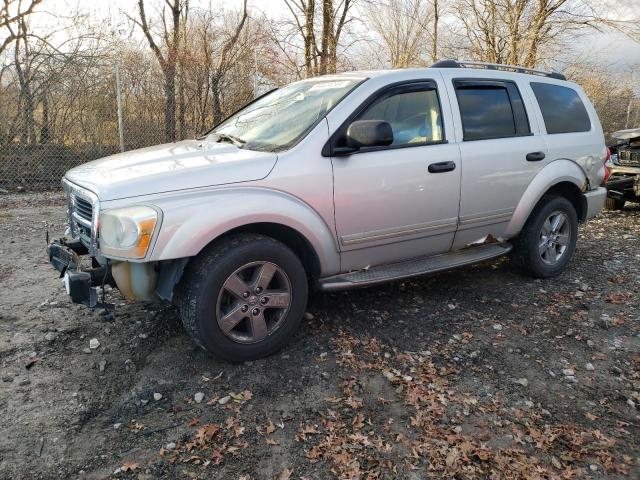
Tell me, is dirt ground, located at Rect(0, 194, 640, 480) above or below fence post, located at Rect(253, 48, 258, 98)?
below

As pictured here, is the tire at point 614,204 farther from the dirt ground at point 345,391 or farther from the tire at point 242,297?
the tire at point 242,297

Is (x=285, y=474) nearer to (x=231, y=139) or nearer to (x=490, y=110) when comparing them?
(x=231, y=139)

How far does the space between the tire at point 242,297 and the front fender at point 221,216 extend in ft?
0.47

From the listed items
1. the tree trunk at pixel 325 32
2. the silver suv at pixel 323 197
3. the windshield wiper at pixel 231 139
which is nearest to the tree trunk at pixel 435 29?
the tree trunk at pixel 325 32

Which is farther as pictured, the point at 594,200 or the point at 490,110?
the point at 594,200

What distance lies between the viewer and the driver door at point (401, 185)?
3.44m

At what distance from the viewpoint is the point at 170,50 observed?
10.8 m

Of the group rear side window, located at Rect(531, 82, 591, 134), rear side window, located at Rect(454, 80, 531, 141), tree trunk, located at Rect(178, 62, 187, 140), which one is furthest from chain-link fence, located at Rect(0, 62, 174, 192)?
rear side window, located at Rect(531, 82, 591, 134)

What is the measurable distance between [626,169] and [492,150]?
518 cm

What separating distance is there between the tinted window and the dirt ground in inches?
55.5

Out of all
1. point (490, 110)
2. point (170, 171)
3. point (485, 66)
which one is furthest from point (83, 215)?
point (485, 66)

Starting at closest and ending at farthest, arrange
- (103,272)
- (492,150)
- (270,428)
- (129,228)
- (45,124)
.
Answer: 1. (270,428)
2. (129,228)
3. (103,272)
4. (492,150)
5. (45,124)

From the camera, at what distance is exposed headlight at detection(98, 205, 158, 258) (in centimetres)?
275

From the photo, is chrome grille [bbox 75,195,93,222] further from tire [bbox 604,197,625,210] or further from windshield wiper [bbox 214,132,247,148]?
tire [bbox 604,197,625,210]
